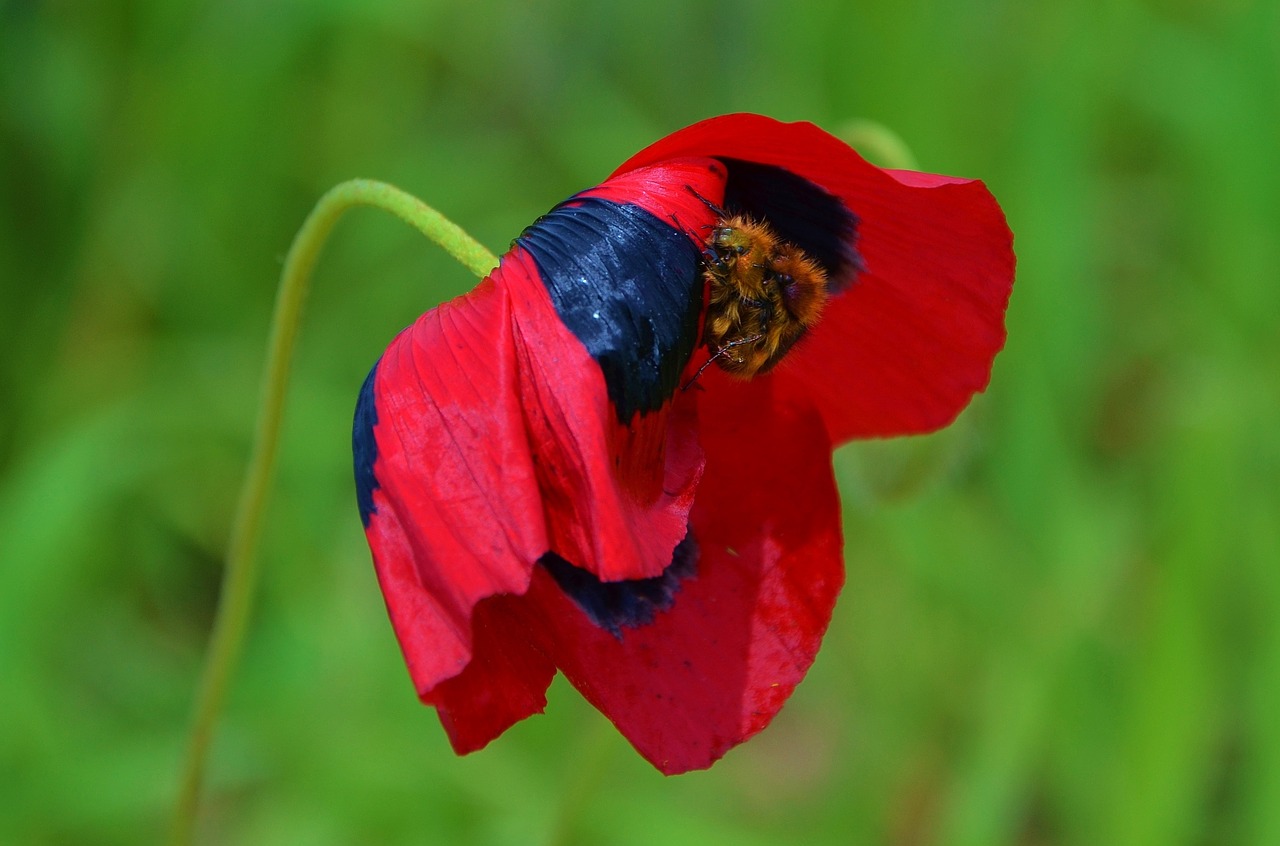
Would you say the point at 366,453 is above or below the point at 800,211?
below

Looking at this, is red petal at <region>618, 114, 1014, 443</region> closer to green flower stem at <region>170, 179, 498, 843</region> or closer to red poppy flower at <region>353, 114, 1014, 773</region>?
red poppy flower at <region>353, 114, 1014, 773</region>

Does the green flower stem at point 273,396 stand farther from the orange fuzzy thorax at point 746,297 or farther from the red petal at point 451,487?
the orange fuzzy thorax at point 746,297

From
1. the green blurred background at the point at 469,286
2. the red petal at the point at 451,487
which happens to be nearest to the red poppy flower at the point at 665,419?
the red petal at the point at 451,487

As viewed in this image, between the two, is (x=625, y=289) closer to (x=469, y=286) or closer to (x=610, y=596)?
(x=610, y=596)

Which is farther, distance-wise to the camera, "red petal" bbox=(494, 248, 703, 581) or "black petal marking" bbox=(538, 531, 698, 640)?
"black petal marking" bbox=(538, 531, 698, 640)

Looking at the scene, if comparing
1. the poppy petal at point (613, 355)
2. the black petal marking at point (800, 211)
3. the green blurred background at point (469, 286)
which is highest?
the black petal marking at point (800, 211)

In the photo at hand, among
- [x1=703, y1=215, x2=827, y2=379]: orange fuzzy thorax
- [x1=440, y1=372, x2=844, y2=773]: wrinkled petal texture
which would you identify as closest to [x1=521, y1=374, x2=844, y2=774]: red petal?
[x1=440, y1=372, x2=844, y2=773]: wrinkled petal texture

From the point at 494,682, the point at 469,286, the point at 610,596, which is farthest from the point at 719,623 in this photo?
the point at 469,286
